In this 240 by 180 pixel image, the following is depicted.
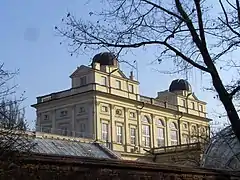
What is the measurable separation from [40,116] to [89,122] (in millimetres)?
9656

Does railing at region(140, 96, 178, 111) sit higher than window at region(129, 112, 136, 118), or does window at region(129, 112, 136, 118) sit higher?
railing at region(140, 96, 178, 111)

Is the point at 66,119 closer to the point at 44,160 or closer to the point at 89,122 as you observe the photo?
the point at 89,122

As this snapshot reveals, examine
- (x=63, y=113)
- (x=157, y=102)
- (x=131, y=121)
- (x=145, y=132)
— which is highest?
(x=157, y=102)

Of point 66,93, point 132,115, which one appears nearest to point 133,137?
point 132,115

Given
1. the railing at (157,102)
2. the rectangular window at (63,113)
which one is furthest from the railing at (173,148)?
the rectangular window at (63,113)

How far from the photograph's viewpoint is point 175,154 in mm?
59281

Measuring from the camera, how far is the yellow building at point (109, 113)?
60281mm

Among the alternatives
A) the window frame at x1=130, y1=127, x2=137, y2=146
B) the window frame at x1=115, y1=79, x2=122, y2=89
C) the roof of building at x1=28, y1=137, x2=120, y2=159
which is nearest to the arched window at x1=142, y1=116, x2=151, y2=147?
the window frame at x1=130, y1=127, x2=137, y2=146

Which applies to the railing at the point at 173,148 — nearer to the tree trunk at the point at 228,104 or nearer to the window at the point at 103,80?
the window at the point at 103,80

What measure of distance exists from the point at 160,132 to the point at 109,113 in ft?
36.5

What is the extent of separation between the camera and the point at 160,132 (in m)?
70.1

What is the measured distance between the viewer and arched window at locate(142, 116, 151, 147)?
66744 mm

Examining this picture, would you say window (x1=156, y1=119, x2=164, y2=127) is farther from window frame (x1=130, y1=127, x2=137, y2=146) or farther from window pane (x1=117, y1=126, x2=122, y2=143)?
window pane (x1=117, y1=126, x2=122, y2=143)

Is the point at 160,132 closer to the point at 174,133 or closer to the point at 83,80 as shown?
the point at 174,133
